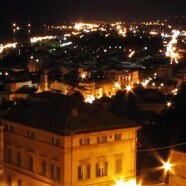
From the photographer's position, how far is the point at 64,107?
1128 centimetres

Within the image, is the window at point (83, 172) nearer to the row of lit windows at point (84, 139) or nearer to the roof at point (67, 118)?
the row of lit windows at point (84, 139)

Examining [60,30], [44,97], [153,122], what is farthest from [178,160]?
[60,30]

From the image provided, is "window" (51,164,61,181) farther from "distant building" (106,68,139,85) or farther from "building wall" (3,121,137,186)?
"distant building" (106,68,139,85)

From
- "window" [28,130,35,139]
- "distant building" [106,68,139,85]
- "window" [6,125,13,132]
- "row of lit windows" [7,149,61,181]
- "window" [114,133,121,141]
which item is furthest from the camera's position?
"distant building" [106,68,139,85]

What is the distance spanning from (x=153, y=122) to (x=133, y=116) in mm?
1742

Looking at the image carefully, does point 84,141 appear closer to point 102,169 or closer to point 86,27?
point 102,169

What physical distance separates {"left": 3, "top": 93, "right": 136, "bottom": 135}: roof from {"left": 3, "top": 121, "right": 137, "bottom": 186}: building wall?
0.11 meters

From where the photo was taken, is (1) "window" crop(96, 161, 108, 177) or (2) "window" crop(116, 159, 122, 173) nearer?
(1) "window" crop(96, 161, 108, 177)

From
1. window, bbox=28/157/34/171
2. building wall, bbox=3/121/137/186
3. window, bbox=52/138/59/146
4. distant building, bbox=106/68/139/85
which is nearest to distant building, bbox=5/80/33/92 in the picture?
distant building, bbox=106/68/139/85

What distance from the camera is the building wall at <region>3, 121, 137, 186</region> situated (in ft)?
34.6

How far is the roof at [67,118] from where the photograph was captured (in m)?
10.7

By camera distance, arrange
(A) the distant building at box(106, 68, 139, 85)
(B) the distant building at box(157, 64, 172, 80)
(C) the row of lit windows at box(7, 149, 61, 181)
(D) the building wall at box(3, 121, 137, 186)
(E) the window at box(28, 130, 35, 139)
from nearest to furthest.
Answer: (D) the building wall at box(3, 121, 137, 186) → (C) the row of lit windows at box(7, 149, 61, 181) → (E) the window at box(28, 130, 35, 139) → (A) the distant building at box(106, 68, 139, 85) → (B) the distant building at box(157, 64, 172, 80)

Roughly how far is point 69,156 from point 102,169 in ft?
2.60

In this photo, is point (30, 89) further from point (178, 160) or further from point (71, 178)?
point (178, 160)
